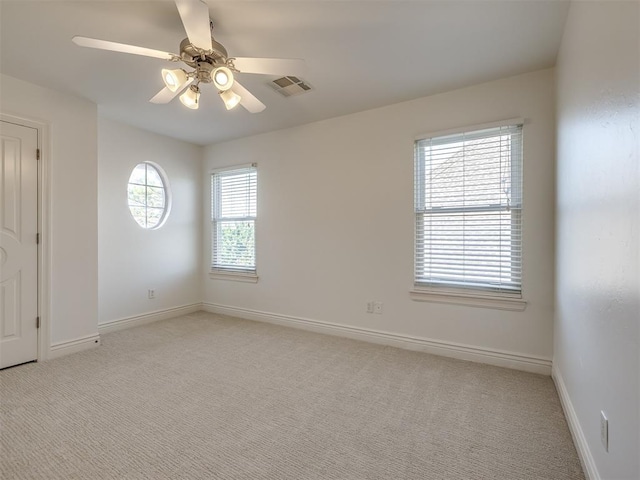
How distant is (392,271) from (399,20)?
2.19 m

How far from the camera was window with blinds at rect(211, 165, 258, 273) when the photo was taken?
14.3ft

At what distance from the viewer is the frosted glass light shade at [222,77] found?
6.06ft

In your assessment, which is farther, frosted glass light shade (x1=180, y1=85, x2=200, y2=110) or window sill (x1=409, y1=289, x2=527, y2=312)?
window sill (x1=409, y1=289, x2=527, y2=312)

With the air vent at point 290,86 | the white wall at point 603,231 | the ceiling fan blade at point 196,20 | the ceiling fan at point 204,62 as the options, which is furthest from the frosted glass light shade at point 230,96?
the white wall at point 603,231

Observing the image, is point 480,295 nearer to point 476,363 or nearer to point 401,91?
point 476,363

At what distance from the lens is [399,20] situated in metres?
2.00

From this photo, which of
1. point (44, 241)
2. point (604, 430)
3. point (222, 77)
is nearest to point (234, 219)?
point (44, 241)

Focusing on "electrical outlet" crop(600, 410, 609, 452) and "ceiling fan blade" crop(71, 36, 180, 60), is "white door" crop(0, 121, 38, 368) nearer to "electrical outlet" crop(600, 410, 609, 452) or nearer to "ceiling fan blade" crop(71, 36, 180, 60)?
"ceiling fan blade" crop(71, 36, 180, 60)

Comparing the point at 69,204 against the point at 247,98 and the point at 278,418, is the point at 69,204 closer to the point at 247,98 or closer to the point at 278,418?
the point at 247,98

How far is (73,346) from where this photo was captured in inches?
121

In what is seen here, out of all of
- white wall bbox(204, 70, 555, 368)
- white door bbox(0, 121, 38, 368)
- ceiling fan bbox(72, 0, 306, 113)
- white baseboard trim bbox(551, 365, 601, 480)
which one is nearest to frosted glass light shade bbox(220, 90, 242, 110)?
ceiling fan bbox(72, 0, 306, 113)

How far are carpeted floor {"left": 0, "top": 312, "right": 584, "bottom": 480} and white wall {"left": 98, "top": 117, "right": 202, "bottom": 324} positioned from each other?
1.01 meters

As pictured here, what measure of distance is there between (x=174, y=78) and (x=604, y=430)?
9.26 feet

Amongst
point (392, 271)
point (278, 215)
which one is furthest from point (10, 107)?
point (392, 271)
